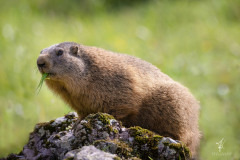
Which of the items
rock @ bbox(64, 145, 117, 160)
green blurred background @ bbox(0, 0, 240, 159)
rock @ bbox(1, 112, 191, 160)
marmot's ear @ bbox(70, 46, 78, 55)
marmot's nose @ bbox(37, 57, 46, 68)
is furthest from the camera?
green blurred background @ bbox(0, 0, 240, 159)

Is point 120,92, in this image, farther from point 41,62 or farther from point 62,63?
point 41,62

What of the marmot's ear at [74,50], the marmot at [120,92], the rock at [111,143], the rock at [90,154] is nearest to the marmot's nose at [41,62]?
the marmot at [120,92]

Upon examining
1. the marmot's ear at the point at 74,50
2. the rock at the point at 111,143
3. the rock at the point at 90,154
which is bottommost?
the rock at the point at 90,154

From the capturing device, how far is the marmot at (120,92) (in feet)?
20.2

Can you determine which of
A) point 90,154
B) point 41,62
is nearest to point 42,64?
point 41,62

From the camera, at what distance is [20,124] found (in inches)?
343

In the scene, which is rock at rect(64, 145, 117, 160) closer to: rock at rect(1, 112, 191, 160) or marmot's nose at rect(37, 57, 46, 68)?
rock at rect(1, 112, 191, 160)

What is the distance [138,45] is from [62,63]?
6.56m

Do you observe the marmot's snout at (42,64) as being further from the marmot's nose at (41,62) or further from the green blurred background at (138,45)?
the green blurred background at (138,45)

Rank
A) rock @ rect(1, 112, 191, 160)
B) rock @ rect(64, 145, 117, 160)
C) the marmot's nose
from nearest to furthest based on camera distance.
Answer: rock @ rect(64, 145, 117, 160)
rock @ rect(1, 112, 191, 160)
the marmot's nose

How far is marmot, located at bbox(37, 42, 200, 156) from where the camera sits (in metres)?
6.15

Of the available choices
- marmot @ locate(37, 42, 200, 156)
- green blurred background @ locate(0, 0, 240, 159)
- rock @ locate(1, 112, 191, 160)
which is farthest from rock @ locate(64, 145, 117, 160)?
green blurred background @ locate(0, 0, 240, 159)

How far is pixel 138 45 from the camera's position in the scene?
41.5ft

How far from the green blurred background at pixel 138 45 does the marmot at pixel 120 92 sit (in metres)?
0.95
